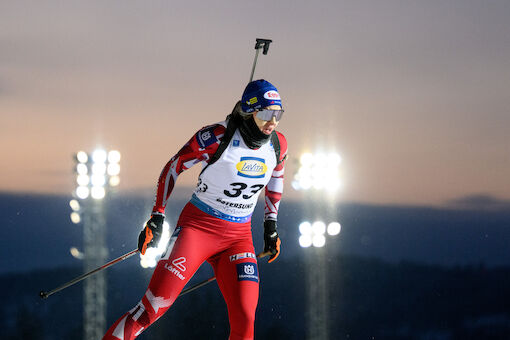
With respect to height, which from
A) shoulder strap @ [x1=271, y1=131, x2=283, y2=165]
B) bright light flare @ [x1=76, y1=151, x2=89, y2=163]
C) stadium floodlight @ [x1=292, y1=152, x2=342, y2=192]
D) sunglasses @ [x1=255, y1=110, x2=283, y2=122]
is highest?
sunglasses @ [x1=255, y1=110, x2=283, y2=122]

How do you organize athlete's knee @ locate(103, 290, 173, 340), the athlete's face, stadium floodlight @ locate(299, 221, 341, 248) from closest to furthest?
athlete's knee @ locate(103, 290, 173, 340) → the athlete's face → stadium floodlight @ locate(299, 221, 341, 248)

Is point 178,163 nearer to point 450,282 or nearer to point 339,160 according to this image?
point 339,160

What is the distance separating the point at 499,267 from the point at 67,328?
76203 millimetres

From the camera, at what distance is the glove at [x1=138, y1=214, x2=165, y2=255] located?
203 inches

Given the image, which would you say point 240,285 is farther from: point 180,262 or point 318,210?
point 318,210

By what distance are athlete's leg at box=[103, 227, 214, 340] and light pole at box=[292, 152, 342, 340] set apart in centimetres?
796

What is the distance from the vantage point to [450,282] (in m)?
107

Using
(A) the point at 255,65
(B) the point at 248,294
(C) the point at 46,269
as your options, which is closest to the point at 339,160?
(A) the point at 255,65

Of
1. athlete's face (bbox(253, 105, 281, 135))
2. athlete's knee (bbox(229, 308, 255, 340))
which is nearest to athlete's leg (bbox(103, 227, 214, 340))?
athlete's knee (bbox(229, 308, 255, 340))

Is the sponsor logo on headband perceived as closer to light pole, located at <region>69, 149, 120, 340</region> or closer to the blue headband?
the blue headband

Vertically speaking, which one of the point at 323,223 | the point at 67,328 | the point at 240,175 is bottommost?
the point at 67,328

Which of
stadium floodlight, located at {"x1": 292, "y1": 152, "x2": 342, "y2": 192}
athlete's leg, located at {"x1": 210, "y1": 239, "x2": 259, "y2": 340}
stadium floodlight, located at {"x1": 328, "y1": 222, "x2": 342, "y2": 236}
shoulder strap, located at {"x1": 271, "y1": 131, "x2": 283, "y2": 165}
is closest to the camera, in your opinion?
athlete's leg, located at {"x1": 210, "y1": 239, "x2": 259, "y2": 340}

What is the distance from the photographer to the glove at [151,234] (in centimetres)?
516

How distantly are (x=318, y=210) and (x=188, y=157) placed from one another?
8311mm
